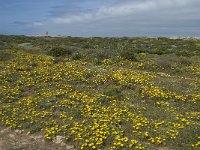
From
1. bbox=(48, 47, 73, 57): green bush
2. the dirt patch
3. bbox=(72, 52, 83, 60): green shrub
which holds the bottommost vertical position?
the dirt patch

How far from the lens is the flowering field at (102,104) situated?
1247cm

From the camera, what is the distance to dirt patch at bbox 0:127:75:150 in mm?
12469

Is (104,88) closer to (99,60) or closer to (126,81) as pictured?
(126,81)

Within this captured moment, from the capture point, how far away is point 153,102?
52.3 feet

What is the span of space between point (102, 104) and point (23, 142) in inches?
162

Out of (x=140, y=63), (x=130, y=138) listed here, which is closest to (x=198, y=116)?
(x=130, y=138)

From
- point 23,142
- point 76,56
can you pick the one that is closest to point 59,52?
point 76,56

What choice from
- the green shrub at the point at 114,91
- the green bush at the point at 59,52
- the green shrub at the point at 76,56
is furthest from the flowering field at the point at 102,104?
the green bush at the point at 59,52

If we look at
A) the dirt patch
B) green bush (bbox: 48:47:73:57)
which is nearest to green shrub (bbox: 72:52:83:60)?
green bush (bbox: 48:47:73:57)

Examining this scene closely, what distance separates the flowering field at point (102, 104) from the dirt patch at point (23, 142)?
27 cm

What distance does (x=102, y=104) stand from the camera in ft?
51.2

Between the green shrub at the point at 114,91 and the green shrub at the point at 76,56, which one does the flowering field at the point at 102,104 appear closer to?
the green shrub at the point at 114,91

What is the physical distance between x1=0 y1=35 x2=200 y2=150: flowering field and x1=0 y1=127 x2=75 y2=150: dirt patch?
273mm

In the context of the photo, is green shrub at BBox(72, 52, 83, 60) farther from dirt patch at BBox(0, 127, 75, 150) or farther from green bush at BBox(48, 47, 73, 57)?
dirt patch at BBox(0, 127, 75, 150)
